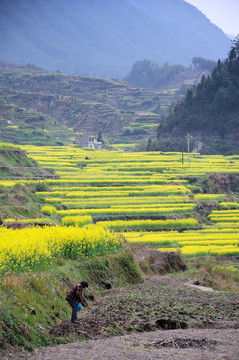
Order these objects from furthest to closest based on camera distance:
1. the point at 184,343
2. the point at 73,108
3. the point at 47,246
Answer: the point at 73,108 → the point at 47,246 → the point at 184,343

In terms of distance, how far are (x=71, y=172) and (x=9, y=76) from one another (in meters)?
106

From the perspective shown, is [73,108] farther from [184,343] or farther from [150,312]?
[184,343]

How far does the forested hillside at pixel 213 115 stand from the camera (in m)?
86.5

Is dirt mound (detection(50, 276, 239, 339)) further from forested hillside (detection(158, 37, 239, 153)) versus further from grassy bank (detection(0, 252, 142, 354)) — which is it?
forested hillside (detection(158, 37, 239, 153))

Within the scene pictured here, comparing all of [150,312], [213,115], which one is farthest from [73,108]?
[150,312]

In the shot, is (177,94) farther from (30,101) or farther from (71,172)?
(71,172)

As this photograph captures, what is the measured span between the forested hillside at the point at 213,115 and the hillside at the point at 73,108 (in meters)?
16.3

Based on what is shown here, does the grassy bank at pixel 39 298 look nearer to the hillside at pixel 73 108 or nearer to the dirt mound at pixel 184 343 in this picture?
the dirt mound at pixel 184 343

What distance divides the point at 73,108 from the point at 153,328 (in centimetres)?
12286

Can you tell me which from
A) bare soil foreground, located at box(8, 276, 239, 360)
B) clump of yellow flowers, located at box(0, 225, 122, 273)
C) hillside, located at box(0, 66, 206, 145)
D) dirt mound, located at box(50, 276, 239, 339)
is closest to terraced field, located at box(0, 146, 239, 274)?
clump of yellow flowers, located at box(0, 225, 122, 273)

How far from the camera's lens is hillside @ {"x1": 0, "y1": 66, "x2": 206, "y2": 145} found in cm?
10488

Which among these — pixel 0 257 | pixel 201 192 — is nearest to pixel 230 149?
pixel 201 192

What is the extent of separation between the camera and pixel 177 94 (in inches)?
6289

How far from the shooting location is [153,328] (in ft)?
45.1
